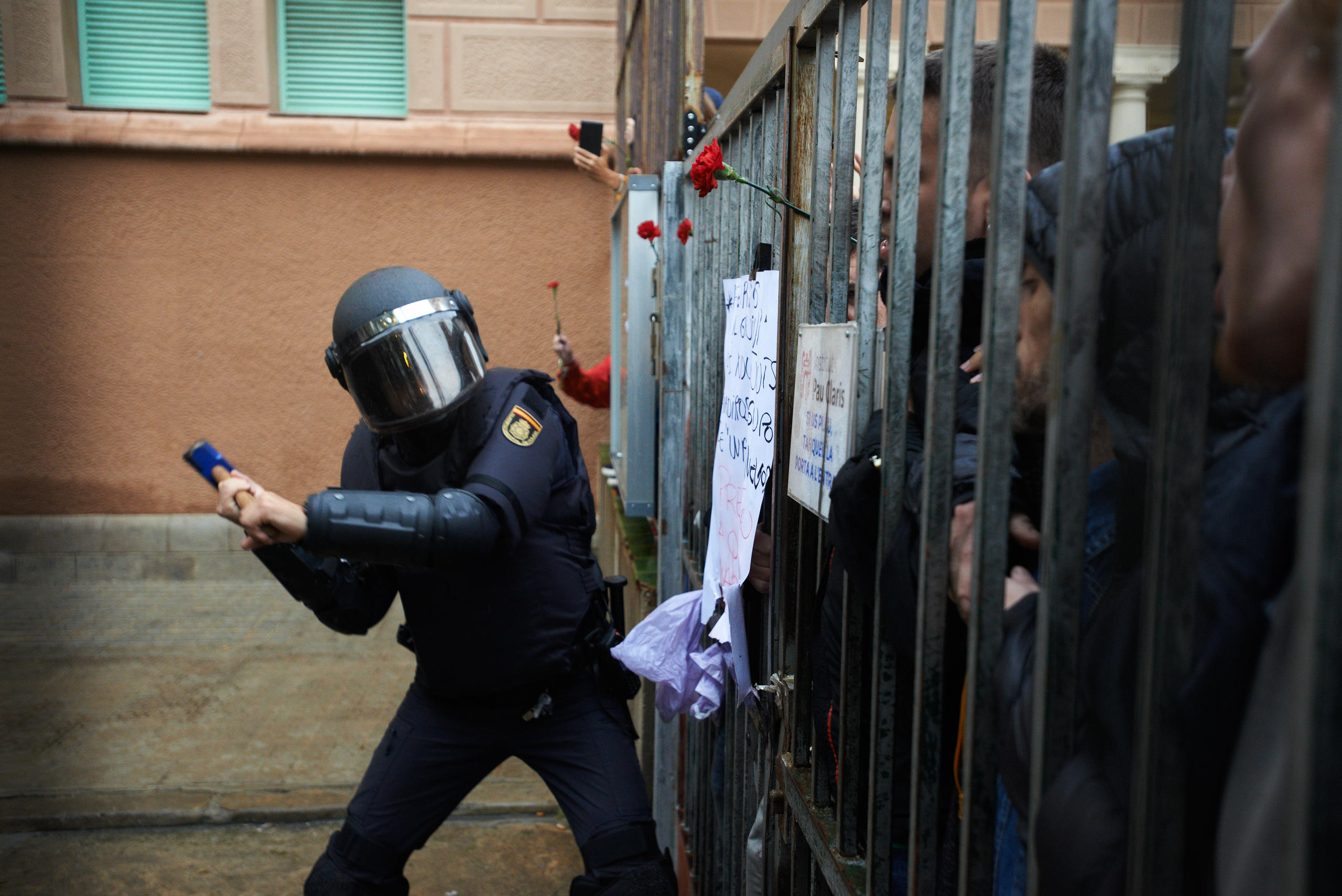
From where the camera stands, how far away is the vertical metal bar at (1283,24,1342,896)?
1.38ft

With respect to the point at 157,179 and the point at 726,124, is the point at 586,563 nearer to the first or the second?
the point at 726,124

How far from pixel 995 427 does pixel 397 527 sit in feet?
5.63

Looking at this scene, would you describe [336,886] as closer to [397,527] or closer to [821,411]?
[397,527]

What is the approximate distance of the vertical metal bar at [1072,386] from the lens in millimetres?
650

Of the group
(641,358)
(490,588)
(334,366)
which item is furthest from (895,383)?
(641,358)

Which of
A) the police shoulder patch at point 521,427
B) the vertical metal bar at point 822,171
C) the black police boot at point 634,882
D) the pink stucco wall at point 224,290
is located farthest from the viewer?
the pink stucco wall at point 224,290

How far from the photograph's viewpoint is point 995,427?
0.79 metres

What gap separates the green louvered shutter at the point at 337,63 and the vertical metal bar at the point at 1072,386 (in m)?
7.74

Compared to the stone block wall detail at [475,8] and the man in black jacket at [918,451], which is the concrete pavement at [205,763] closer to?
the man in black jacket at [918,451]

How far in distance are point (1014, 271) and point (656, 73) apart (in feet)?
10.9

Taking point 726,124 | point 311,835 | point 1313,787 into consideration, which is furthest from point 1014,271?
point 311,835

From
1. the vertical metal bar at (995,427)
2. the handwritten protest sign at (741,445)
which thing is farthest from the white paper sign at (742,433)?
the vertical metal bar at (995,427)

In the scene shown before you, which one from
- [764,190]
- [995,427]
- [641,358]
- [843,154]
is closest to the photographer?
[995,427]

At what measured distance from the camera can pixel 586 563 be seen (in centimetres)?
288
